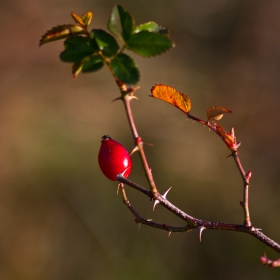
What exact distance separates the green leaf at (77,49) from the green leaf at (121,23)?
0.09m

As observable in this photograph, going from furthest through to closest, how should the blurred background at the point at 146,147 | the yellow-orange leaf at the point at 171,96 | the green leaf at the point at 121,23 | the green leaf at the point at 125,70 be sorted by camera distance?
1. the blurred background at the point at 146,147
2. the yellow-orange leaf at the point at 171,96
3. the green leaf at the point at 121,23
4. the green leaf at the point at 125,70

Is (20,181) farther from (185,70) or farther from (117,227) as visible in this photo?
(185,70)

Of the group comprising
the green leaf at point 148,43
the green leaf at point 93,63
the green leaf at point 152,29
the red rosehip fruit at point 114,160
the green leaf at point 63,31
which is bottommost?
the red rosehip fruit at point 114,160

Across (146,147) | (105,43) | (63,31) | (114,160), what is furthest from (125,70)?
(146,147)

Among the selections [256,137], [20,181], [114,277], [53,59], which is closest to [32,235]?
[20,181]

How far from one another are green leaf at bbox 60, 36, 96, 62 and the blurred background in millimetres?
3891

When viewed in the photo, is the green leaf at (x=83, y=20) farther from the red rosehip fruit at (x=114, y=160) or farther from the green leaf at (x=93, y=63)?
the red rosehip fruit at (x=114, y=160)

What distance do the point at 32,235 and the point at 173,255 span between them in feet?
5.64

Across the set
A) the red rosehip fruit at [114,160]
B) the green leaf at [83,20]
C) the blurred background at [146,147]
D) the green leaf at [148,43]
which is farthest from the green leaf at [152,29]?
the blurred background at [146,147]

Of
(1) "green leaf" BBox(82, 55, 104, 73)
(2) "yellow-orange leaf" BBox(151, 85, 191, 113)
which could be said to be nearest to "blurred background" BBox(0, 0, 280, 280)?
(2) "yellow-orange leaf" BBox(151, 85, 191, 113)

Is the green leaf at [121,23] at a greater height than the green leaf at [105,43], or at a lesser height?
greater

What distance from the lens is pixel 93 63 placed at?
1.36 m

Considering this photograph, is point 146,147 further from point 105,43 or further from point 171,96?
point 105,43

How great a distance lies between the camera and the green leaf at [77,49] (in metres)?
1.35
